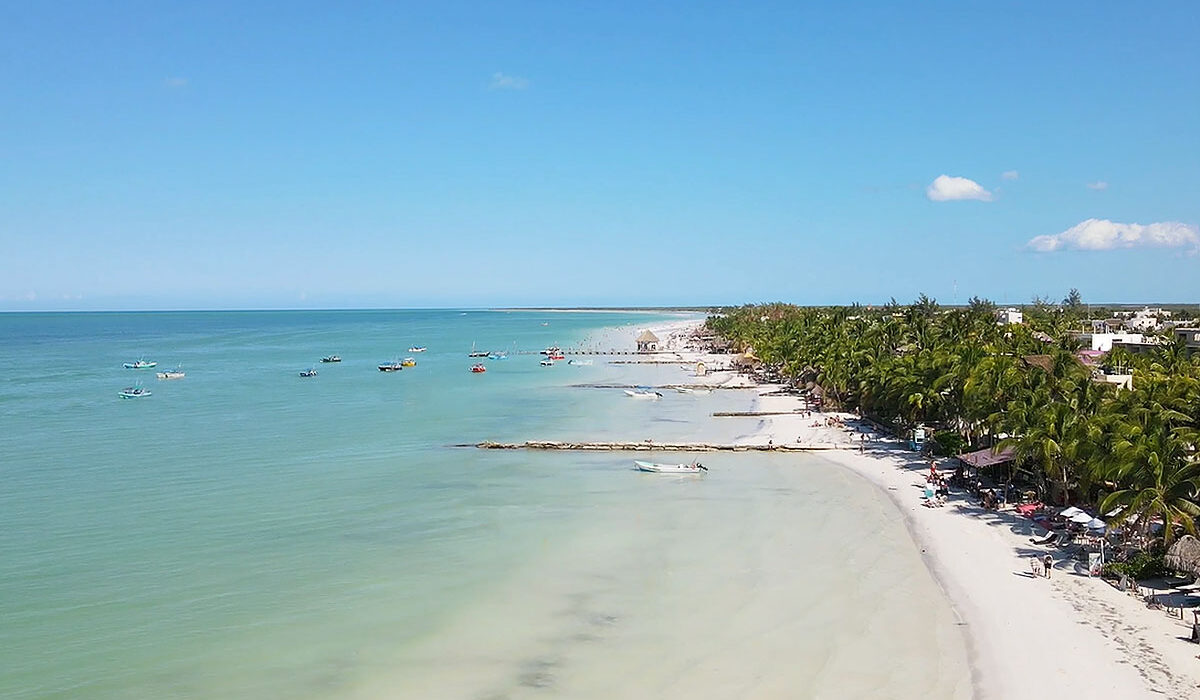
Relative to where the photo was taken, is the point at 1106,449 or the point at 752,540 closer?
the point at 1106,449

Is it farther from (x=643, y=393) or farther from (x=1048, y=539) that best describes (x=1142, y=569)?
(x=643, y=393)

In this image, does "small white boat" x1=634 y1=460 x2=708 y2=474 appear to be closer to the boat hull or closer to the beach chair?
the beach chair

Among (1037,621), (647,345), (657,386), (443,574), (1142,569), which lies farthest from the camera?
(647,345)

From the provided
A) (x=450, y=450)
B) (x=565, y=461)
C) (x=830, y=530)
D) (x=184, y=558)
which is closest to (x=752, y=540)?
(x=830, y=530)

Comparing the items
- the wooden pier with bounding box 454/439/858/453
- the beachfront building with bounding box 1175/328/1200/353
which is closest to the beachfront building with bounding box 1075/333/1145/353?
the beachfront building with bounding box 1175/328/1200/353

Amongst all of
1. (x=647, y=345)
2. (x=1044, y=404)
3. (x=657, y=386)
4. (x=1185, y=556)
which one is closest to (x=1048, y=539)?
(x=1185, y=556)

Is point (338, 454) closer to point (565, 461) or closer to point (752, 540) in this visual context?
point (565, 461)
